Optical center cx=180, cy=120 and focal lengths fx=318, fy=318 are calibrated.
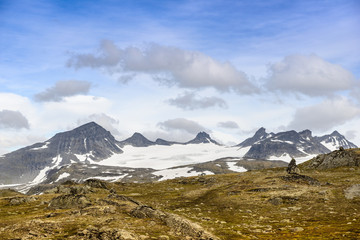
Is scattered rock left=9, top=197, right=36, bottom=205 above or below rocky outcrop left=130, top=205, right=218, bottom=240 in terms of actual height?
below

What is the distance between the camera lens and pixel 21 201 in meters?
76.5

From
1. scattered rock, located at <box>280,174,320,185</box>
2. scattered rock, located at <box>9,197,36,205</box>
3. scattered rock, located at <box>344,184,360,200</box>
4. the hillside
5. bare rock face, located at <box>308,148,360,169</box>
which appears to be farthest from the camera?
bare rock face, located at <box>308,148,360,169</box>

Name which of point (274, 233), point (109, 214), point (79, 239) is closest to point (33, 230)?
point (79, 239)

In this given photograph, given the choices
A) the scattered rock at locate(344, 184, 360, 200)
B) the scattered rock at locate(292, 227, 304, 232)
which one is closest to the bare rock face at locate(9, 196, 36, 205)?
the scattered rock at locate(292, 227, 304, 232)

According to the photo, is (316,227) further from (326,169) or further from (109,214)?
(326,169)

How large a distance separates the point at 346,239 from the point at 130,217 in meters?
24.0

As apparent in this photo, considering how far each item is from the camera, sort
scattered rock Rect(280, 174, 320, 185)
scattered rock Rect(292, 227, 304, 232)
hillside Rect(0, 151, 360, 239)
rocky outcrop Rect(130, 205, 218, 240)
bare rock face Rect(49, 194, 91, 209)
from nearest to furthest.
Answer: rocky outcrop Rect(130, 205, 218, 240)
hillside Rect(0, 151, 360, 239)
scattered rock Rect(292, 227, 304, 232)
bare rock face Rect(49, 194, 91, 209)
scattered rock Rect(280, 174, 320, 185)

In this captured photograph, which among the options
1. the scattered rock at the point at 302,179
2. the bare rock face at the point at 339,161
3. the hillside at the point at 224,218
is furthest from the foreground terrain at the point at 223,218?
the bare rock face at the point at 339,161

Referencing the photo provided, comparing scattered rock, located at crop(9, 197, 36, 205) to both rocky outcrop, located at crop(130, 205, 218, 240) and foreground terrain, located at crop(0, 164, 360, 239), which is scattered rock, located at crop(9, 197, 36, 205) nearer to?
foreground terrain, located at crop(0, 164, 360, 239)

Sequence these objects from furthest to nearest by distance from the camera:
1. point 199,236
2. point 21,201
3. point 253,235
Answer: point 21,201
point 253,235
point 199,236

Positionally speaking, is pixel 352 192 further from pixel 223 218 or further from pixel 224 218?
pixel 223 218

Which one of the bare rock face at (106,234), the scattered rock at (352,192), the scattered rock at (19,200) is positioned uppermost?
the bare rock face at (106,234)

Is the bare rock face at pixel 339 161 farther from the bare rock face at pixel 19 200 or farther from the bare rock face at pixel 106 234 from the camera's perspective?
the bare rock face at pixel 106 234

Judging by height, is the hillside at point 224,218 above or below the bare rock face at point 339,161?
below
